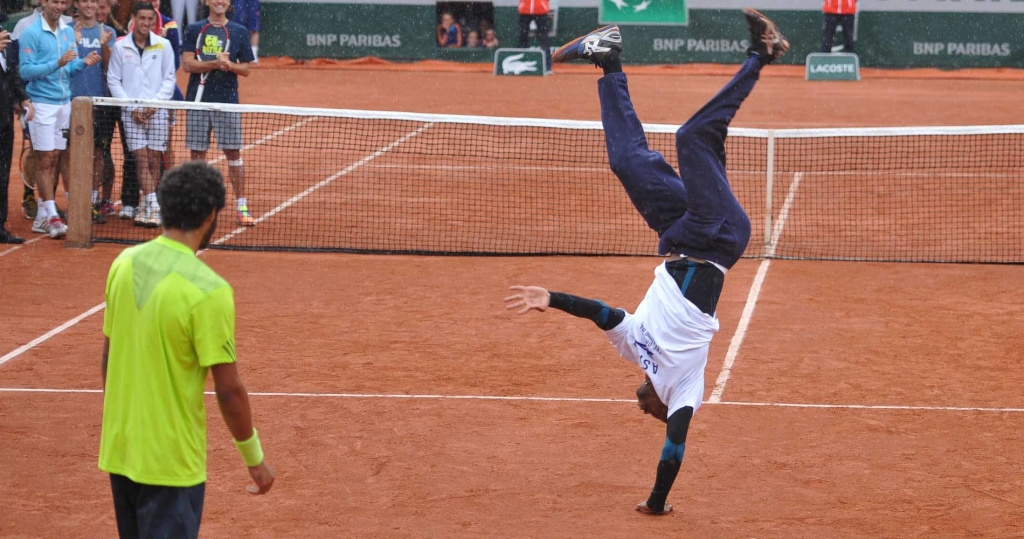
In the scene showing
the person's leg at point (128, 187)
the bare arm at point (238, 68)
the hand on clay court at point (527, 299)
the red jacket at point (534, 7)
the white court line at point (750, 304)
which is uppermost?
the red jacket at point (534, 7)

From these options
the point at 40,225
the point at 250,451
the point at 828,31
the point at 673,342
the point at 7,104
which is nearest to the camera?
the point at 250,451

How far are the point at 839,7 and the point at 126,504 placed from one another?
84.8 feet

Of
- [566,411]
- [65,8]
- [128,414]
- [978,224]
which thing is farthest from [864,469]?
[65,8]

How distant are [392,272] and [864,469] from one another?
6.10m

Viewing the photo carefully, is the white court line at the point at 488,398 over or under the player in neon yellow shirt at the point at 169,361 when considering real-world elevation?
under

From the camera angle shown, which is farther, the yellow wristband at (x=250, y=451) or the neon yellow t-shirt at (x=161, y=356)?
the yellow wristband at (x=250, y=451)

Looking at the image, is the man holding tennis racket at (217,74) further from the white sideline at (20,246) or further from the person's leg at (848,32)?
the person's leg at (848,32)

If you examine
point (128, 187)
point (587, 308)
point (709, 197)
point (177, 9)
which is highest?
point (177, 9)

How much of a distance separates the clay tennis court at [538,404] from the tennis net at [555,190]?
2.50ft

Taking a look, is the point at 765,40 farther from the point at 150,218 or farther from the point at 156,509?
the point at 150,218

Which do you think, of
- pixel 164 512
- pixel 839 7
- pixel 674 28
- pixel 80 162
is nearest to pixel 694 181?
pixel 164 512

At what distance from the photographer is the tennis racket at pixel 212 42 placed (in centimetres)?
1351

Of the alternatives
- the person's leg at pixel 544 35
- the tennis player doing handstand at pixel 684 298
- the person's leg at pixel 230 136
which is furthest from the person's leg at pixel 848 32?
the tennis player doing handstand at pixel 684 298

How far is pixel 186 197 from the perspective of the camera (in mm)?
4324
